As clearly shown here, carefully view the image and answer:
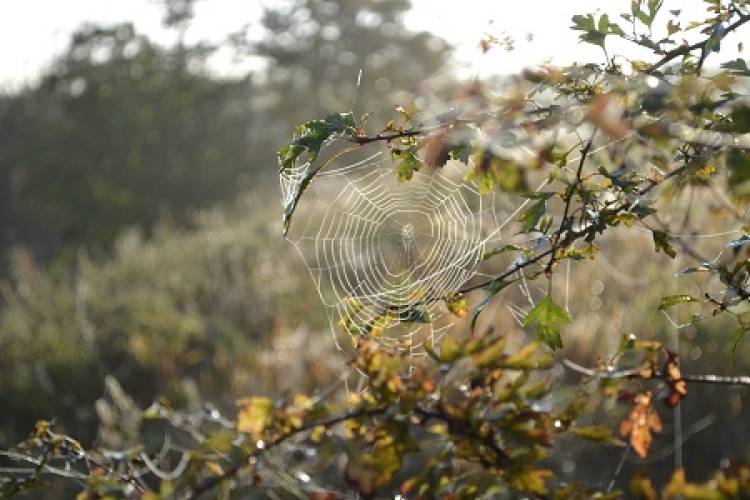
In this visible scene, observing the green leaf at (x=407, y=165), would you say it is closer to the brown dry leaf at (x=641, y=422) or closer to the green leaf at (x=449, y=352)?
the green leaf at (x=449, y=352)

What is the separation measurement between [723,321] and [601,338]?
819 millimetres

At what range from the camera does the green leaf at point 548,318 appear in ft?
5.69

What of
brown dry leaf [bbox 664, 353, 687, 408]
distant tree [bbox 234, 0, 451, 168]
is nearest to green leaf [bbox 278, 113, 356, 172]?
brown dry leaf [bbox 664, 353, 687, 408]

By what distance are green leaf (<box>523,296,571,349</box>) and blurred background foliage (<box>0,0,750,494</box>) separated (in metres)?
0.55

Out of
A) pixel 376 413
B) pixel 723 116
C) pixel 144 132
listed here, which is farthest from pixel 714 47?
pixel 144 132

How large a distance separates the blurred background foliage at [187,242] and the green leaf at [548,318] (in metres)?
0.55

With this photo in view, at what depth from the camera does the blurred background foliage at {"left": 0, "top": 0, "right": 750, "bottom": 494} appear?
20.3 ft

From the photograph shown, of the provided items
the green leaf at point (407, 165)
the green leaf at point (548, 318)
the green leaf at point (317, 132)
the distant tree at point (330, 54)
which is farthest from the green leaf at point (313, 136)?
the distant tree at point (330, 54)

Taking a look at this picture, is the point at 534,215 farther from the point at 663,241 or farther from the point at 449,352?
the point at 449,352

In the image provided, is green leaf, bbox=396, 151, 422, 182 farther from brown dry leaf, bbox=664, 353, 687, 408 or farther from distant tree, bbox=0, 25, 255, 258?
distant tree, bbox=0, 25, 255, 258

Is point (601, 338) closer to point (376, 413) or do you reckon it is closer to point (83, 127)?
point (376, 413)

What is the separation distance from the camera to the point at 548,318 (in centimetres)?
174

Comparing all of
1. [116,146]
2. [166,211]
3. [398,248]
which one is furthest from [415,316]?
[116,146]

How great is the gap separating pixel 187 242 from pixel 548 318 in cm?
958
